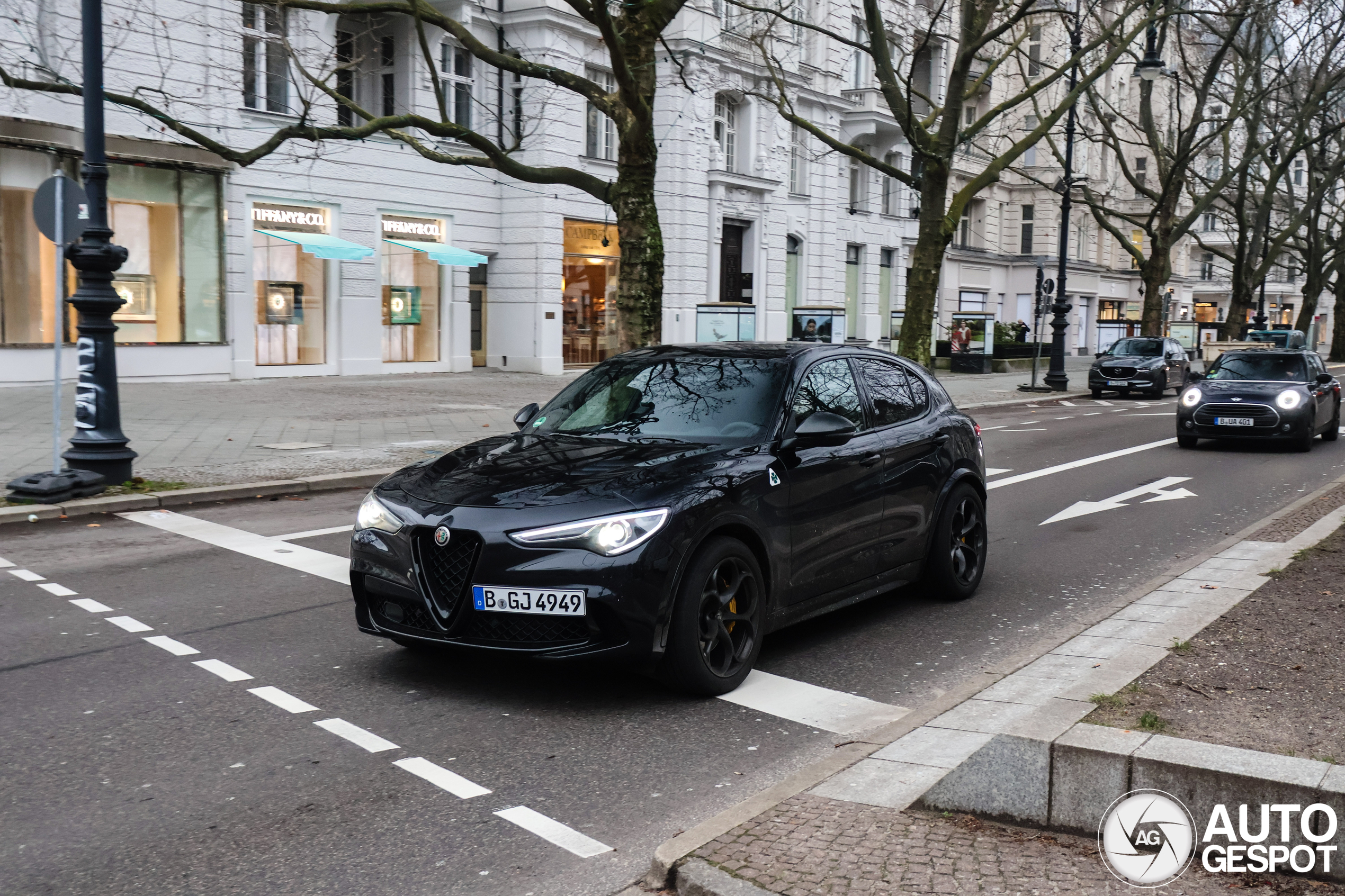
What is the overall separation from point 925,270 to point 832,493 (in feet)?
65.7

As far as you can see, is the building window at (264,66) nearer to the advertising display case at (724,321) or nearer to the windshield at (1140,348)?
the advertising display case at (724,321)

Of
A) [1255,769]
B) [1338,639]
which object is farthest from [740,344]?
[1255,769]

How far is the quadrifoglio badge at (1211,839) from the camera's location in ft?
11.7

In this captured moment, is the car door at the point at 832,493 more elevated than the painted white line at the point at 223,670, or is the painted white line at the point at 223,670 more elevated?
the car door at the point at 832,493

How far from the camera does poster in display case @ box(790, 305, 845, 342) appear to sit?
30.9 metres

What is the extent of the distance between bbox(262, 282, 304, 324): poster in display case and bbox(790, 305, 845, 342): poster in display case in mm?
11603

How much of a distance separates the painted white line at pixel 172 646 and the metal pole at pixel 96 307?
5.23 m

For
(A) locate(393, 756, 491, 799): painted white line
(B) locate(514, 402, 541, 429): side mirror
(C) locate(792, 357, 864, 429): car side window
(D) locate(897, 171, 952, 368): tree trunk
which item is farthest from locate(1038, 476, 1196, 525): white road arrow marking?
(D) locate(897, 171, 952, 368): tree trunk

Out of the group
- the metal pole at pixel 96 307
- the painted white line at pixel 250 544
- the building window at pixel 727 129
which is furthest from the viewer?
the building window at pixel 727 129

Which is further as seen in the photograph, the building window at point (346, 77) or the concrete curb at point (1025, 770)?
the building window at point (346, 77)

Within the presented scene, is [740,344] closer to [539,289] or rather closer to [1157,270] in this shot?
[539,289]

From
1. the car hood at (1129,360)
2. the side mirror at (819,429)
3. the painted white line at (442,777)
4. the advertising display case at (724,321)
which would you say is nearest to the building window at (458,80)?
the advertising display case at (724,321)

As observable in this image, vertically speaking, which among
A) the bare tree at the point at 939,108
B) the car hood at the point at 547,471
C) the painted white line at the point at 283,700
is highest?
the bare tree at the point at 939,108

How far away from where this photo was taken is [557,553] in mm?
5160
